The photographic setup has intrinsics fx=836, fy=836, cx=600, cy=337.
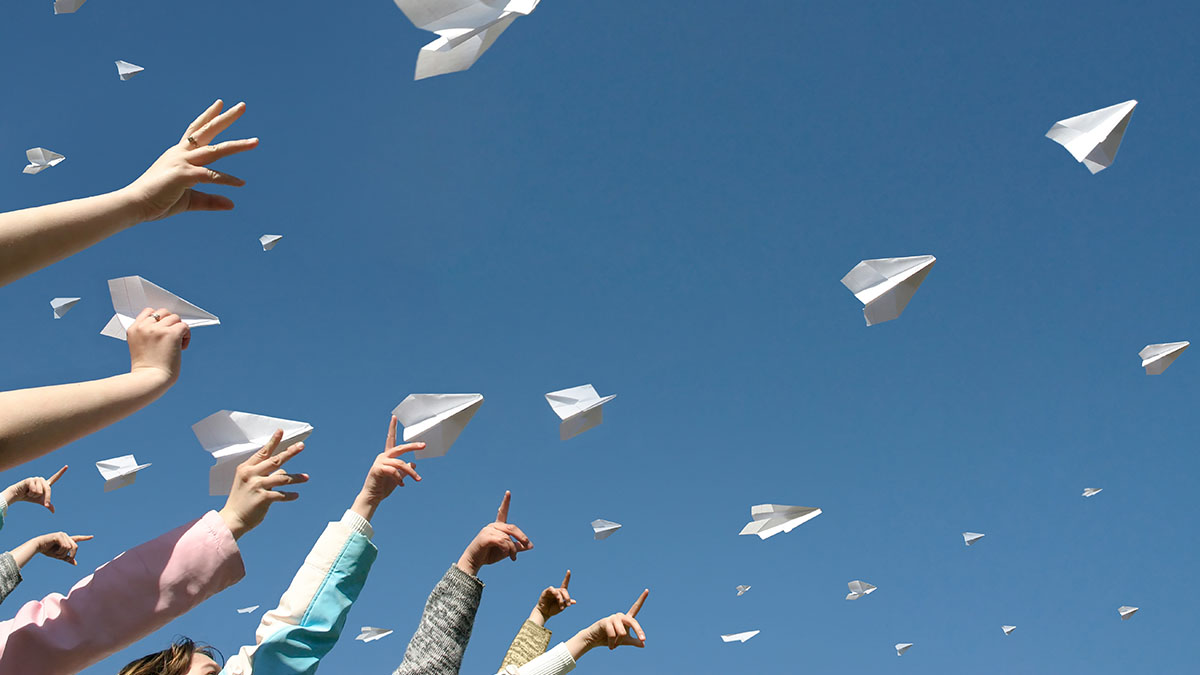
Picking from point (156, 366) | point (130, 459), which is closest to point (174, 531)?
point (156, 366)

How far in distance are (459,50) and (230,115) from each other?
1.05 m

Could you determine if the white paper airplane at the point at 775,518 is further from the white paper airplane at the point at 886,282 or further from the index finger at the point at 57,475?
the index finger at the point at 57,475

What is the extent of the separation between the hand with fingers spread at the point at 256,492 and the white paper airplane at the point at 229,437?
2.65 ft

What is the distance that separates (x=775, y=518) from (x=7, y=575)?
18.9 ft

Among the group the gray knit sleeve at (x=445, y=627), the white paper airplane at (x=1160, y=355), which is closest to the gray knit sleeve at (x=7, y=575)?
the gray knit sleeve at (x=445, y=627)

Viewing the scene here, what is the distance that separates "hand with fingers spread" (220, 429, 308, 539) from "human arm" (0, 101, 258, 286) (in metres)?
0.79

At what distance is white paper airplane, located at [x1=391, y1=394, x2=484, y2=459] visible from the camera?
5.35m

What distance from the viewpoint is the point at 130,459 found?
7.32 m

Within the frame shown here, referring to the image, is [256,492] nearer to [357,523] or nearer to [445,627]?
[357,523]

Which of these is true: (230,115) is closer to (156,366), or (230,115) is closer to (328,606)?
(156,366)

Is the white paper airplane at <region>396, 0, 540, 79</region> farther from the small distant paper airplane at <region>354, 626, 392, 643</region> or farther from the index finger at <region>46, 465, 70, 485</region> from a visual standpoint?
the small distant paper airplane at <region>354, 626, 392, 643</region>

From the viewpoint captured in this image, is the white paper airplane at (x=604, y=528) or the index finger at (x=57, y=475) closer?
the index finger at (x=57, y=475)

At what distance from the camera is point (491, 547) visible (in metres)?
4.37

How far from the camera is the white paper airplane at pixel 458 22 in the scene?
333 cm
